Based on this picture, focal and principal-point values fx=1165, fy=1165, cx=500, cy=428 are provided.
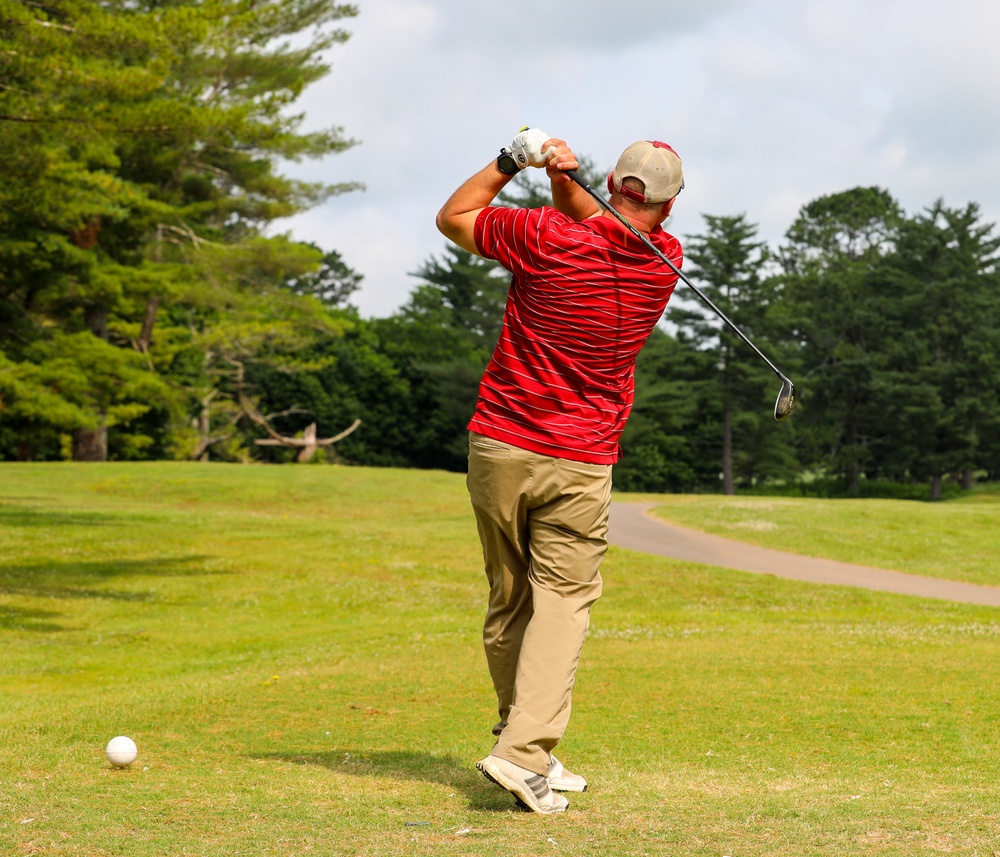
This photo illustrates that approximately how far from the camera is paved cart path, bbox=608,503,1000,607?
18.2 m

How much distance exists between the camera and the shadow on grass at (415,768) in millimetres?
4316

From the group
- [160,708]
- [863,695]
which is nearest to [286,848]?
[160,708]

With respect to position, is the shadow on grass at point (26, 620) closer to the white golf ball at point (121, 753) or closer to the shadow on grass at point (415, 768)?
the shadow on grass at point (415, 768)

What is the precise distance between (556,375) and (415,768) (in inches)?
73.7

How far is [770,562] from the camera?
21.1m

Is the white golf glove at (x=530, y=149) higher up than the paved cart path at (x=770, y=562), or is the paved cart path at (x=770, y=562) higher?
the white golf glove at (x=530, y=149)

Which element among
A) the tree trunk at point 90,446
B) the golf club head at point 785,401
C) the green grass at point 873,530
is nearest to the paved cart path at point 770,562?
the green grass at point 873,530

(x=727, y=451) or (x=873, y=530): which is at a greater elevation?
(x=727, y=451)

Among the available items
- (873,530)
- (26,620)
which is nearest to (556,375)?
(26,620)

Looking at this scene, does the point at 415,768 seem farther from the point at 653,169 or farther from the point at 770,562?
the point at 770,562

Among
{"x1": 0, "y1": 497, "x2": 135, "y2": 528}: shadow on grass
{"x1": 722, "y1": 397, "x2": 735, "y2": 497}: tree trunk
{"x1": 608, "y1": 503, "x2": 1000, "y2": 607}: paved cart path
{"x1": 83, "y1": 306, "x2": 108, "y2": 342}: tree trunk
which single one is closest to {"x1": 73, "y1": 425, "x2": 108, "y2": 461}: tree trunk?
{"x1": 83, "y1": 306, "x2": 108, "y2": 342}: tree trunk

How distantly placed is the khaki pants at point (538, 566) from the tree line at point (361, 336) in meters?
12.8

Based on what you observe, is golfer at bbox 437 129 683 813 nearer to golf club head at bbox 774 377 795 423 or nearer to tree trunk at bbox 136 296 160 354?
golf club head at bbox 774 377 795 423

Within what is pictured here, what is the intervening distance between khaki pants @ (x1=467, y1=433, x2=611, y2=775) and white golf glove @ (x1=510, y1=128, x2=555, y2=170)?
3.41 ft
